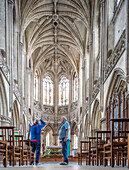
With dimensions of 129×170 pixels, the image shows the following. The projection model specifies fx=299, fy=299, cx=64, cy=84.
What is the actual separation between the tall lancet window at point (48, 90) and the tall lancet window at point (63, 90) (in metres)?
1.05

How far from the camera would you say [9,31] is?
15211 millimetres

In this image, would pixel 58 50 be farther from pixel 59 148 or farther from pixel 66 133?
pixel 66 133

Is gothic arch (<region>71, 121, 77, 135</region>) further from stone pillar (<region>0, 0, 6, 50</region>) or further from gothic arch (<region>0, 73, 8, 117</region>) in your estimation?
stone pillar (<region>0, 0, 6, 50</region>)

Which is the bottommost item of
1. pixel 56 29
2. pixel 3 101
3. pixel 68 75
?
pixel 3 101

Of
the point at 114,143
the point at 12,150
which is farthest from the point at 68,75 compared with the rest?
the point at 114,143

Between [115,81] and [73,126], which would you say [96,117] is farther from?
[73,126]

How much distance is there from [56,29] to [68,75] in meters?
8.69

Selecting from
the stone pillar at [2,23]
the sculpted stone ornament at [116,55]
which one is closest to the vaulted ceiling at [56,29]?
the stone pillar at [2,23]

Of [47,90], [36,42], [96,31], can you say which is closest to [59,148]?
[96,31]

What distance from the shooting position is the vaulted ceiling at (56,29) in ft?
69.1

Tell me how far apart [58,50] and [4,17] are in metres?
16.4

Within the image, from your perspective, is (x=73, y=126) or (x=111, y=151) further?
(x=73, y=126)

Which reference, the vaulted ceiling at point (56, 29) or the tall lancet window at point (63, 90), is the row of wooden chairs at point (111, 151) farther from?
the tall lancet window at point (63, 90)

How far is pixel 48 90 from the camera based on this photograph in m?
34.6
